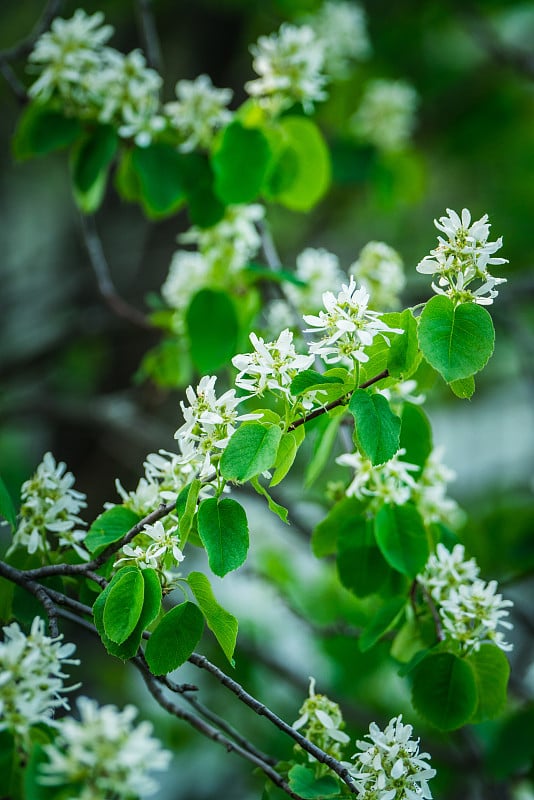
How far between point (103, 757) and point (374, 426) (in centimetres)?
45

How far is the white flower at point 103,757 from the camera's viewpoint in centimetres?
69

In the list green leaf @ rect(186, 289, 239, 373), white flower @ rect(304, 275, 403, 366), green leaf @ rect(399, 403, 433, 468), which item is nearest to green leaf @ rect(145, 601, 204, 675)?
white flower @ rect(304, 275, 403, 366)

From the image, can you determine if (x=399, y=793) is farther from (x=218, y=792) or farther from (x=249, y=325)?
(x=218, y=792)

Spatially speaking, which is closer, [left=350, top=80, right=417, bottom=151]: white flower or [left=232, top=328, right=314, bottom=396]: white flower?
[left=232, top=328, right=314, bottom=396]: white flower

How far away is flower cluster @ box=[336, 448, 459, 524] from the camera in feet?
3.99

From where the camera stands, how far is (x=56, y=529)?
108cm

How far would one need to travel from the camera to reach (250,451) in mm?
884

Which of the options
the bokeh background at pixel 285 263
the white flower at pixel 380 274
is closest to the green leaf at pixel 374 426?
the white flower at pixel 380 274

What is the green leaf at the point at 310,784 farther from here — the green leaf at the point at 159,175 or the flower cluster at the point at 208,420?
the green leaf at the point at 159,175

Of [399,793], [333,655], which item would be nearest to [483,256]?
[399,793]

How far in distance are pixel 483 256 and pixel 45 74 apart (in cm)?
108

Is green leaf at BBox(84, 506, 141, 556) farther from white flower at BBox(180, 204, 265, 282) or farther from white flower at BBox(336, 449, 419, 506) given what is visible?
white flower at BBox(180, 204, 265, 282)

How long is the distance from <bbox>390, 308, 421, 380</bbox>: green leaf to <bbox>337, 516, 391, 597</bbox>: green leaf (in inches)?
15.0

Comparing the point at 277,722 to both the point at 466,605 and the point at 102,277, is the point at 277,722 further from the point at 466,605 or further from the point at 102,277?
the point at 102,277
